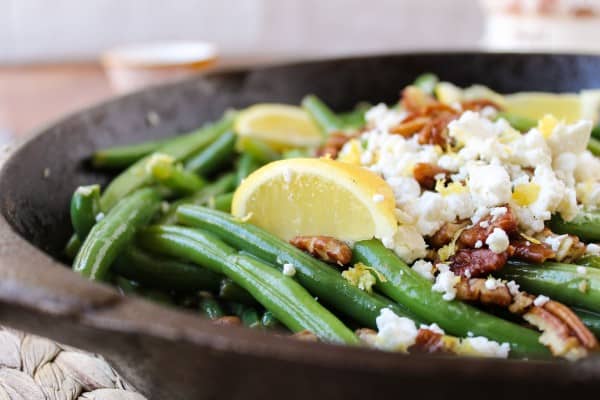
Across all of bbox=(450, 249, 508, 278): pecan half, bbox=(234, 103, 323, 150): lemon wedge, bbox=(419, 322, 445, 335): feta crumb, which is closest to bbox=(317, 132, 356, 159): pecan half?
bbox=(234, 103, 323, 150): lemon wedge

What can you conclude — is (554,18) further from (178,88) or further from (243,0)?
(243,0)

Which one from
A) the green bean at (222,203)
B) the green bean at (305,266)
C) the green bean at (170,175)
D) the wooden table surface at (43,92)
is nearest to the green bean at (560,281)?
the green bean at (305,266)

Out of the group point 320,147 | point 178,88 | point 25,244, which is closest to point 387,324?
point 25,244

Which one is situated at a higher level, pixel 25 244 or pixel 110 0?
pixel 110 0

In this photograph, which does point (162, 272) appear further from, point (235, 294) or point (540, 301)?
point (540, 301)

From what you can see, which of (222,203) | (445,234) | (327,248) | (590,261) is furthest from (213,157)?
(590,261)

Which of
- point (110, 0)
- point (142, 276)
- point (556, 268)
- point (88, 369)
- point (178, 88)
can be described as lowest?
point (88, 369)

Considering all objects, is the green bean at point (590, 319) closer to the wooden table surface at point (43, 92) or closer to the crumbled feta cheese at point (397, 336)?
the crumbled feta cheese at point (397, 336)
